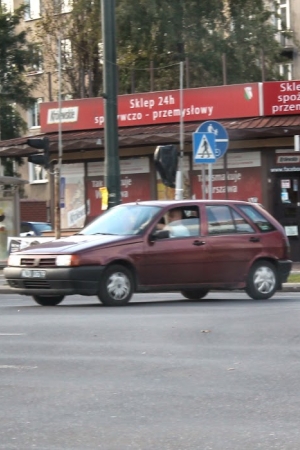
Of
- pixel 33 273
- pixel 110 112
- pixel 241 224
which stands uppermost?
pixel 110 112

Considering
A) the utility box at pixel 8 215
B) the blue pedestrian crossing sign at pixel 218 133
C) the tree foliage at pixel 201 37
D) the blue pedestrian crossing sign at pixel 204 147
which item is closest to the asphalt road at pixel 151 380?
the blue pedestrian crossing sign at pixel 204 147

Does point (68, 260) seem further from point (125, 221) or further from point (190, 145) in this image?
point (190, 145)

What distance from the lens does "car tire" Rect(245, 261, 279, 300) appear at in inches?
711

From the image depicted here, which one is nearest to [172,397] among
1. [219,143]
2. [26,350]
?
[26,350]

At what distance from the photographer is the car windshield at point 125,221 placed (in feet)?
56.6

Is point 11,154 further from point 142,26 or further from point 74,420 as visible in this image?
point 74,420

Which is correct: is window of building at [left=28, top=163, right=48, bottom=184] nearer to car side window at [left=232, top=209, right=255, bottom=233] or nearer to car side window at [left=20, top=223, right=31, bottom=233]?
car side window at [left=20, top=223, right=31, bottom=233]

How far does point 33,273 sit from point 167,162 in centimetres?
900

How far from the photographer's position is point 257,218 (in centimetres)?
1842

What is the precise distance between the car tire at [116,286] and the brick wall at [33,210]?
47.7 metres

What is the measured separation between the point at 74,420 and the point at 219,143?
1609 centimetres

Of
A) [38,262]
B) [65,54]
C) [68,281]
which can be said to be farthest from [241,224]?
[65,54]

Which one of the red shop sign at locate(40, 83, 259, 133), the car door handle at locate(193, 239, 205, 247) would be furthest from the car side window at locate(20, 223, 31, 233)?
the car door handle at locate(193, 239, 205, 247)

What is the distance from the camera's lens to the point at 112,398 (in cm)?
849
